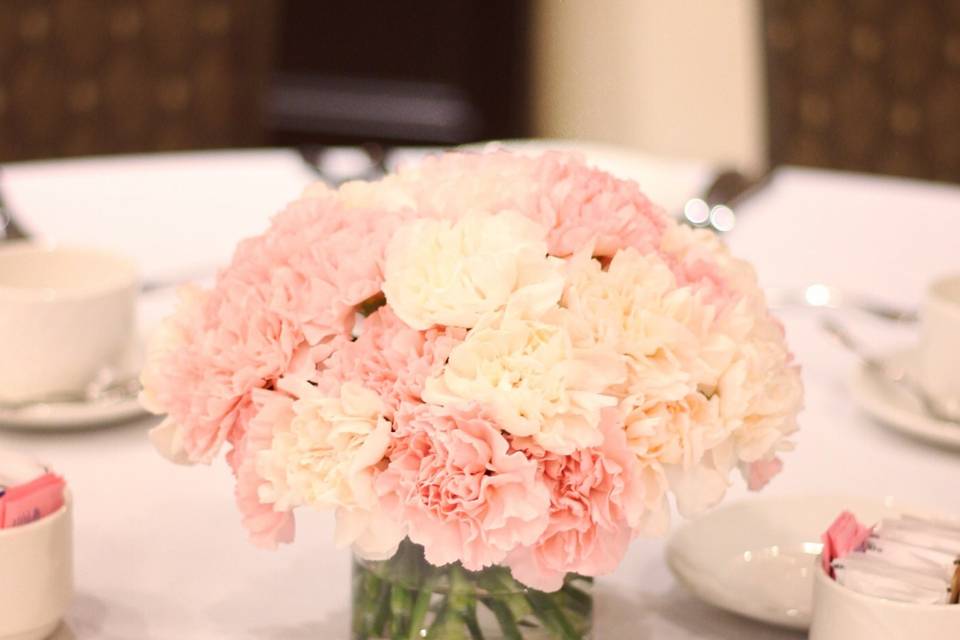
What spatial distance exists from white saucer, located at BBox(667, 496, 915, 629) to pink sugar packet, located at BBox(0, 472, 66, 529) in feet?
1.05

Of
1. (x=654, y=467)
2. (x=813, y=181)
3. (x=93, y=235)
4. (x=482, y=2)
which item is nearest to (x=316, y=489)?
(x=654, y=467)

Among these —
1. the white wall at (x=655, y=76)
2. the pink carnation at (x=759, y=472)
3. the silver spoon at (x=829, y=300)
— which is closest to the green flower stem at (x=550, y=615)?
the pink carnation at (x=759, y=472)

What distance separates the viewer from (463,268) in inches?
24.9

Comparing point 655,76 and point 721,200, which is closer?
point 721,200

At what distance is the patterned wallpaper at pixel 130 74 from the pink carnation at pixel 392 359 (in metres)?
2.62

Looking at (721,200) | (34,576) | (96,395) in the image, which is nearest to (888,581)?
(34,576)

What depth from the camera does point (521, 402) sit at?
0.61 metres

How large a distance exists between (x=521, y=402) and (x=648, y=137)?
9.00ft

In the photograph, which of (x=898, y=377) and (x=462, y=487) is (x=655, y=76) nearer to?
(x=898, y=377)

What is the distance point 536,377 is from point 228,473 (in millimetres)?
419

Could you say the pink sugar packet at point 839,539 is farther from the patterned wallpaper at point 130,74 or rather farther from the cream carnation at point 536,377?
the patterned wallpaper at point 130,74

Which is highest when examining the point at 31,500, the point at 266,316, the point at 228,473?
the point at 266,316

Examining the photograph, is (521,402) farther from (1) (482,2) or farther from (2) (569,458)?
(1) (482,2)

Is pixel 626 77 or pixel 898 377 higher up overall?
pixel 898 377
